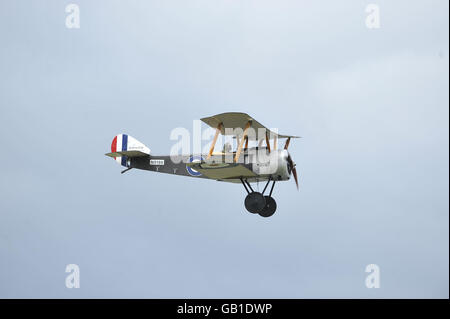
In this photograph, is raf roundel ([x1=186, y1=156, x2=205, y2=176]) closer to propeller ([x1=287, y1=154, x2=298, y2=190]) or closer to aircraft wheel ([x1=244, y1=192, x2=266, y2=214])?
aircraft wheel ([x1=244, y1=192, x2=266, y2=214])

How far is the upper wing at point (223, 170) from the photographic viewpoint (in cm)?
2280

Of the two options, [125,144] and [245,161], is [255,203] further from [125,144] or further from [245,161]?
[125,144]

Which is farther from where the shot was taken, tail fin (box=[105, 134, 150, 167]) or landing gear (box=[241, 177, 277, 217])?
tail fin (box=[105, 134, 150, 167])

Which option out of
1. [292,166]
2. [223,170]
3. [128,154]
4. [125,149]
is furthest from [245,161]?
[125,149]

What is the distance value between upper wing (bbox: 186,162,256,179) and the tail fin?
9.64ft

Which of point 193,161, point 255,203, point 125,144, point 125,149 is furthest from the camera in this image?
point 125,144

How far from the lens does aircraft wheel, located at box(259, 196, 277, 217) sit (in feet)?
78.2

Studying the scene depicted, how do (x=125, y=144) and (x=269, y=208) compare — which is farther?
(x=125, y=144)

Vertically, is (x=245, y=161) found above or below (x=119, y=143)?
below

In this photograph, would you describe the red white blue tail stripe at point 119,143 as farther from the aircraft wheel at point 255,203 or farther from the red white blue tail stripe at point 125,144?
the aircraft wheel at point 255,203

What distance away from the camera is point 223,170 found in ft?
75.7

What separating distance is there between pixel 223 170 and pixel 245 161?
75 centimetres

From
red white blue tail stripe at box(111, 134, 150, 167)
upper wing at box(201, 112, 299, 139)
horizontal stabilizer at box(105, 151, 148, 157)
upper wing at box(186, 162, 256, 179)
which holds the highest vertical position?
upper wing at box(201, 112, 299, 139)

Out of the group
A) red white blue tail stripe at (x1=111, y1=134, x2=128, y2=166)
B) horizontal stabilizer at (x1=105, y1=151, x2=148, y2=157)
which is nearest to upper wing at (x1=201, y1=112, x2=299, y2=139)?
horizontal stabilizer at (x1=105, y1=151, x2=148, y2=157)
